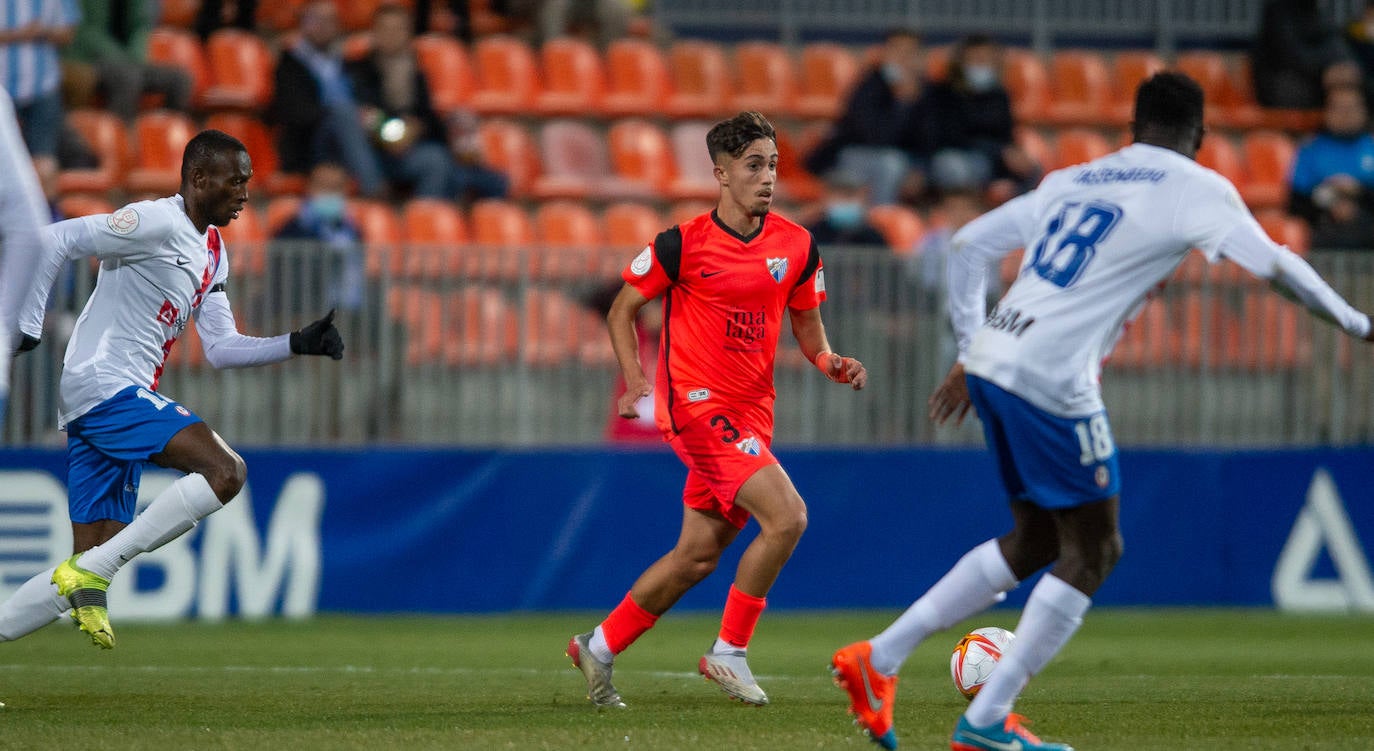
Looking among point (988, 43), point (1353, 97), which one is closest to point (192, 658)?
point (988, 43)

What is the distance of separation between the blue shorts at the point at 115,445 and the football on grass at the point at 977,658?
3.24 meters

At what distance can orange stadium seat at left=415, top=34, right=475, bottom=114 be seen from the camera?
1636 centimetres

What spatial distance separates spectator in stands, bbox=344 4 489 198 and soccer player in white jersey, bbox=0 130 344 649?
7.36 meters

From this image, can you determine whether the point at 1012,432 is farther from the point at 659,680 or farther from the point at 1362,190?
the point at 1362,190

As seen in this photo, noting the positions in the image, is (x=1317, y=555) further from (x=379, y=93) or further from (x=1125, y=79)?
(x=379, y=93)

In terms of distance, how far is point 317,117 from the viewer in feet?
48.0

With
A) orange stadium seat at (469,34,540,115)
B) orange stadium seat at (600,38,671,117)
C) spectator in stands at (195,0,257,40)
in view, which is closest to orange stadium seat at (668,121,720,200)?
orange stadium seat at (600,38,671,117)

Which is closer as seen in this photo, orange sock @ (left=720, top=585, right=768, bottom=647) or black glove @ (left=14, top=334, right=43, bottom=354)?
black glove @ (left=14, top=334, right=43, bottom=354)

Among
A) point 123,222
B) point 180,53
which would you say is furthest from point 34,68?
point 123,222

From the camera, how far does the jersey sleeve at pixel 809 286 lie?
7.62 meters

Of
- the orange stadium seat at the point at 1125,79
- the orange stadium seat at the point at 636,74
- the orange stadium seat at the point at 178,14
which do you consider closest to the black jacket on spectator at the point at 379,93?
the orange stadium seat at the point at 178,14

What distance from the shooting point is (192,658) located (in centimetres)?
947

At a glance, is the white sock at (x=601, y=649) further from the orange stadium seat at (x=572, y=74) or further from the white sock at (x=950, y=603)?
the orange stadium seat at (x=572, y=74)

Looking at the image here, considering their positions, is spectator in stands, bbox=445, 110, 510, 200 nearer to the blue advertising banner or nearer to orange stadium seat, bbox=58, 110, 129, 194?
orange stadium seat, bbox=58, 110, 129, 194
